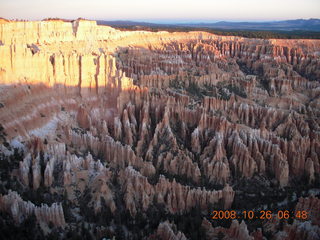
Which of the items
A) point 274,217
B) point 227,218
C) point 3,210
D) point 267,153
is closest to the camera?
point 3,210

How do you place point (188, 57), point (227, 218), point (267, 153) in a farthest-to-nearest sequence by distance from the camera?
point (188, 57)
point (267, 153)
point (227, 218)

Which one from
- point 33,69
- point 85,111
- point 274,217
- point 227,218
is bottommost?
point 227,218

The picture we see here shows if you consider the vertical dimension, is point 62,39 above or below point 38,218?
above

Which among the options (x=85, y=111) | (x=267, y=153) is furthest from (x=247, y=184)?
(x=85, y=111)

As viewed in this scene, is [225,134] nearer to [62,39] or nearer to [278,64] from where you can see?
[62,39]

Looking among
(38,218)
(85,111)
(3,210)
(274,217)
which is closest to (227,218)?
(274,217)

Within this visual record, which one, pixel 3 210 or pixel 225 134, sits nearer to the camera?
pixel 3 210
